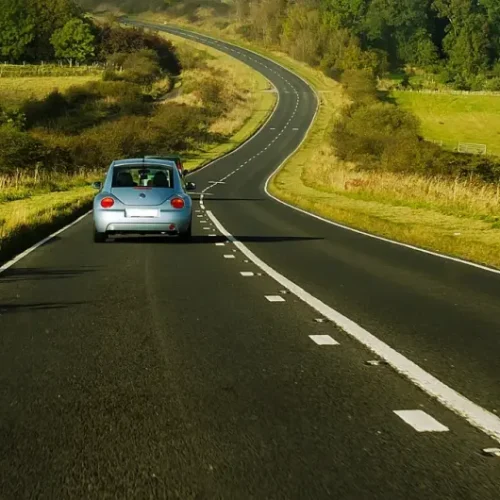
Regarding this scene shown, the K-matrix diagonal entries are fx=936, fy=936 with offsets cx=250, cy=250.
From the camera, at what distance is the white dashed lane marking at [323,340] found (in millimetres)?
8180

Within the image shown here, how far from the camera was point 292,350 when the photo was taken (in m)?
7.82

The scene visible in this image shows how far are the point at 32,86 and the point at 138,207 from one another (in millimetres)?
91599

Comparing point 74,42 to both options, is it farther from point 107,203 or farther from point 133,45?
point 107,203

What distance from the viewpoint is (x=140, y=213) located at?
59.3ft

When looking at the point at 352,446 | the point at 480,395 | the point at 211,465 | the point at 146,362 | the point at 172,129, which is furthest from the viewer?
the point at 172,129

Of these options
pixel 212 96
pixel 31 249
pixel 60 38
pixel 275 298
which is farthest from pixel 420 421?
pixel 60 38

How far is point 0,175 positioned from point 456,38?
5072 inches

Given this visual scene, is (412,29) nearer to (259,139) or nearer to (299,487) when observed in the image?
(259,139)

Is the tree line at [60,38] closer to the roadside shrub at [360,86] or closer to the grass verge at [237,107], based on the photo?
the grass verge at [237,107]

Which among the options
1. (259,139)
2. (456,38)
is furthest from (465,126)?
(456,38)

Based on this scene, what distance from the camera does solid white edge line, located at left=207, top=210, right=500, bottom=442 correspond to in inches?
223

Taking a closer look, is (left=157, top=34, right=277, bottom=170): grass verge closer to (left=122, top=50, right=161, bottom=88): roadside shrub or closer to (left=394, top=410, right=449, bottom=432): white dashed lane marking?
(left=122, top=50, right=161, bottom=88): roadside shrub

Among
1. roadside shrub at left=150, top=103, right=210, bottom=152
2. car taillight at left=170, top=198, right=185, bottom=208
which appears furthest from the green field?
car taillight at left=170, top=198, right=185, bottom=208

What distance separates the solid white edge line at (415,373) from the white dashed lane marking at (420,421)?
22cm
